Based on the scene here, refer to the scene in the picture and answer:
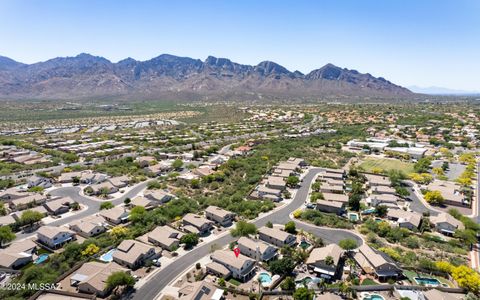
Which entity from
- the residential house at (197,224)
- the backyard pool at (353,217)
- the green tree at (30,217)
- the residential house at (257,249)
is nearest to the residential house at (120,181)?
the green tree at (30,217)

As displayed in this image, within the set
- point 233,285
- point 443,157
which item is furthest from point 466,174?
point 233,285

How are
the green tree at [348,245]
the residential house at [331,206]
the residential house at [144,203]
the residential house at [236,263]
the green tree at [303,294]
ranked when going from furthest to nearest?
1. the residential house at [144,203]
2. the residential house at [331,206]
3. the green tree at [348,245]
4. the residential house at [236,263]
5. the green tree at [303,294]

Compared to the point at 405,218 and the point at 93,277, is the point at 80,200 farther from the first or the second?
the point at 405,218

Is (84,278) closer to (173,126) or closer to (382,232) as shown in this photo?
(382,232)

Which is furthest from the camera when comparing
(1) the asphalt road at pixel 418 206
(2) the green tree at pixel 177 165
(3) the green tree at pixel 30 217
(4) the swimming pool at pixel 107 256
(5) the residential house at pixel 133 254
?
(2) the green tree at pixel 177 165

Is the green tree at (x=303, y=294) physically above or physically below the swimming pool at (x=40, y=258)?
above

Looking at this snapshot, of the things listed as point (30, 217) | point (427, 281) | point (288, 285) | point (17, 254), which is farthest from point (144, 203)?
point (427, 281)

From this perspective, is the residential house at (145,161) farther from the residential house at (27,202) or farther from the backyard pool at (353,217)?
the backyard pool at (353,217)

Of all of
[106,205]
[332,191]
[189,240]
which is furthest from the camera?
[332,191]
